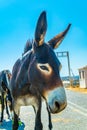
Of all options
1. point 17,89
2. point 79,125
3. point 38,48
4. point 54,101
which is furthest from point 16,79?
point 79,125

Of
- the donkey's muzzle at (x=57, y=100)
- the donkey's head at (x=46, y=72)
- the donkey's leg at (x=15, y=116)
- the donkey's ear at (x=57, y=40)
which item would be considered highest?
the donkey's ear at (x=57, y=40)

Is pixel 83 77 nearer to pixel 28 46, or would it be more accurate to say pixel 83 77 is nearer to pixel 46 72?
pixel 28 46

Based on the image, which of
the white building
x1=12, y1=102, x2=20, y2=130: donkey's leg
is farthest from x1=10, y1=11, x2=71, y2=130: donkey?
the white building

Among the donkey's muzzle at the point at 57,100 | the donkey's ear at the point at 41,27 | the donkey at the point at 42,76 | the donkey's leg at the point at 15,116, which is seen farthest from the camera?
the donkey's leg at the point at 15,116

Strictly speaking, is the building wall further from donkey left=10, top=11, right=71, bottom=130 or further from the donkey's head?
the donkey's head

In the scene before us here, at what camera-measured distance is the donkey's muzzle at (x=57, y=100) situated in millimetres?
5375

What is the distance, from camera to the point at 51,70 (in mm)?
5738

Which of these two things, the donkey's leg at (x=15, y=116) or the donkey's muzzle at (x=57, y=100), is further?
the donkey's leg at (x=15, y=116)

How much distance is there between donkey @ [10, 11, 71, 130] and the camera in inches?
216

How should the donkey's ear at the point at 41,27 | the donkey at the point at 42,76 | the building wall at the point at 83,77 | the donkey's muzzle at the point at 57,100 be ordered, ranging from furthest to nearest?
the building wall at the point at 83,77
the donkey's ear at the point at 41,27
the donkey at the point at 42,76
the donkey's muzzle at the point at 57,100

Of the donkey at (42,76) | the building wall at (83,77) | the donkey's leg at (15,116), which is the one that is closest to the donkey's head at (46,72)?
the donkey at (42,76)

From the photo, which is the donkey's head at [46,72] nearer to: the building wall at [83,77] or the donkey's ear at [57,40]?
the donkey's ear at [57,40]

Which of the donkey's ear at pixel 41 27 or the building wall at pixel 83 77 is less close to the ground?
the donkey's ear at pixel 41 27

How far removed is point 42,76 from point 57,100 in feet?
1.97
